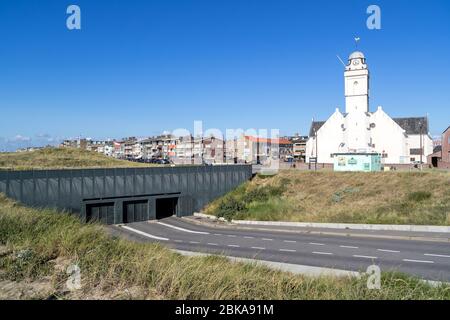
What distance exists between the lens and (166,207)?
4788 cm

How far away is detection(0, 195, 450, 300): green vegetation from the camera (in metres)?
7.07

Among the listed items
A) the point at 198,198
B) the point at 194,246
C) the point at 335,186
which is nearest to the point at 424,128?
the point at 335,186

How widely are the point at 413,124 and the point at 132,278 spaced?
260ft

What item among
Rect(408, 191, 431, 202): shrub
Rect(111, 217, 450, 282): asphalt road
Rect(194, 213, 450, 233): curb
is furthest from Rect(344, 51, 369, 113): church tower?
Rect(111, 217, 450, 282): asphalt road

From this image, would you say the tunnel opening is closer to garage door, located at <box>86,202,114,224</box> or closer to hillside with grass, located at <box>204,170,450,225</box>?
hillside with grass, located at <box>204,170,450,225</box>

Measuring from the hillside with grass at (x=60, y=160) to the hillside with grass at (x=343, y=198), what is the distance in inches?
1043

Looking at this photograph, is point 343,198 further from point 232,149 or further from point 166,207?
point 232,149

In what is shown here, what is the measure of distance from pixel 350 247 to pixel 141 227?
23.1 m

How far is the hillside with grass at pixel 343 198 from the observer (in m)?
31.1

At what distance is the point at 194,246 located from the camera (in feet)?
85.9

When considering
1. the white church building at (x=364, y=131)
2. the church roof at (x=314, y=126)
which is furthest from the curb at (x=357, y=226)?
the church roof at (x=314, y=126)

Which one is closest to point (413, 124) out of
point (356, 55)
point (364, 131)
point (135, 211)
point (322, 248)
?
point (364, 131)

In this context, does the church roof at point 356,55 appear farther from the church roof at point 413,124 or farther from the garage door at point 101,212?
the garage door at point 101,212

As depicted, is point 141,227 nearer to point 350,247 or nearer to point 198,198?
point 198,198
